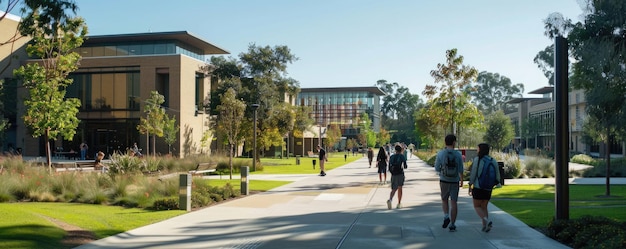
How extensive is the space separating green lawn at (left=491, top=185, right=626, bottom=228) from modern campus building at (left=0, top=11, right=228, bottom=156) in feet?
104

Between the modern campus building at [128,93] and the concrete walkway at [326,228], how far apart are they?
107 ft

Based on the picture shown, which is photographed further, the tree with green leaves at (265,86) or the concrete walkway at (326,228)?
the tree with green leaves at (265,86)

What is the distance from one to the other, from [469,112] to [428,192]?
1406 centimetres

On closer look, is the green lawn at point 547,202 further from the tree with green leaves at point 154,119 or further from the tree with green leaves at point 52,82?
the tree with green leaves at point 154,119

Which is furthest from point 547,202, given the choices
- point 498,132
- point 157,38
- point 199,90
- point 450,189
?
point 498,132

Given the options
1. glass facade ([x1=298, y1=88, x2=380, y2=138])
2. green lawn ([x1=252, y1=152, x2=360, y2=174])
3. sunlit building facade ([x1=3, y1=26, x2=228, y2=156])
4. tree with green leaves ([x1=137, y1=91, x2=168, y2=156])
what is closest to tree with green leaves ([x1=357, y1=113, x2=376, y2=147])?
glass facade ([x1=298, y1=88, x2=380, y2=138])

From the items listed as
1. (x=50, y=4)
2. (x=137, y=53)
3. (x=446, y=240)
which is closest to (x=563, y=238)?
(x=446, y=240)

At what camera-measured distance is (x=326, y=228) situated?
1027 centimetres

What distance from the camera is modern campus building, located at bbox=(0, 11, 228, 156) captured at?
45.8 metres

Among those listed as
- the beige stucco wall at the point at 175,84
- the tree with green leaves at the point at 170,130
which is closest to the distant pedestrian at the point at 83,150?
the beige stucco wall at the point at 175,84

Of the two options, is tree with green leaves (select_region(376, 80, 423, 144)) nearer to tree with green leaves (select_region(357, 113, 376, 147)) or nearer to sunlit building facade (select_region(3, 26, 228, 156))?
tree with green leaves (select_region(357, 113, 376, 147))

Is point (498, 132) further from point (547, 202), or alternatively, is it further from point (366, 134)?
point (547, 202)

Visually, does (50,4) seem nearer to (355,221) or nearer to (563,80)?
(355,221)

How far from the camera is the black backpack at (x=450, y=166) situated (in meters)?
10.1
